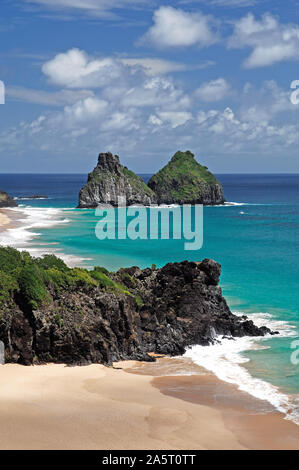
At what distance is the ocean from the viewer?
24875mm

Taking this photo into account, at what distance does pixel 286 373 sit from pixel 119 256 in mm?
37244

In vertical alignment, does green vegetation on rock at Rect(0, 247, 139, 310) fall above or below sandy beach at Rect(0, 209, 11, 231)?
below

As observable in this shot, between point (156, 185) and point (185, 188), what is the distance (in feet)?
28.9

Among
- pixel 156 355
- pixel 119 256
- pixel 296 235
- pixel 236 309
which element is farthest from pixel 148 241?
pixel 156 355

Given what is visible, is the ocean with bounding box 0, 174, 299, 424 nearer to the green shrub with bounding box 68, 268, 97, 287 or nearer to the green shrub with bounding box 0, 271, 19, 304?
the green shrub with bounding box 68, 268, 97, 287

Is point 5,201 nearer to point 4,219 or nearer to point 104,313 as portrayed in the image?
point 4,219

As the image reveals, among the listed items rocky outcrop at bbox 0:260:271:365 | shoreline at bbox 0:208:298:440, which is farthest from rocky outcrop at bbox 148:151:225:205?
rocky outcrop at bbox 0:260:271:365

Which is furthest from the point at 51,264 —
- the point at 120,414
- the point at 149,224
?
the point at 149,224

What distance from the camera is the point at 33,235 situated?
79250mm

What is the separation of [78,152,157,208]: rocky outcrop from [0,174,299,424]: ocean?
18382mm

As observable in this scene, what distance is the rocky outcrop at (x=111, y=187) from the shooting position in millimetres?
145250

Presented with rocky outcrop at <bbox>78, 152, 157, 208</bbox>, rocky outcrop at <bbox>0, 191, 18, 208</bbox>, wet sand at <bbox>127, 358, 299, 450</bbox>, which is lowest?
wet sand at <bbox>127, 358, 299, 450</bbox>

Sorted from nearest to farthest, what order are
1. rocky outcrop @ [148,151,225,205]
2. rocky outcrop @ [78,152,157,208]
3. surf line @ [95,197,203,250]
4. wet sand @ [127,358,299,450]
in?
1. wet sand @ [127,358,299,450]
2. surf line @ [95,197,203,250]
3. rocky outcrop @ [78,152,157,208]
4. rocky outcrop @ [148,151,225,205]

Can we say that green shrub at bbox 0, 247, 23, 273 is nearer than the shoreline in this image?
Yes
